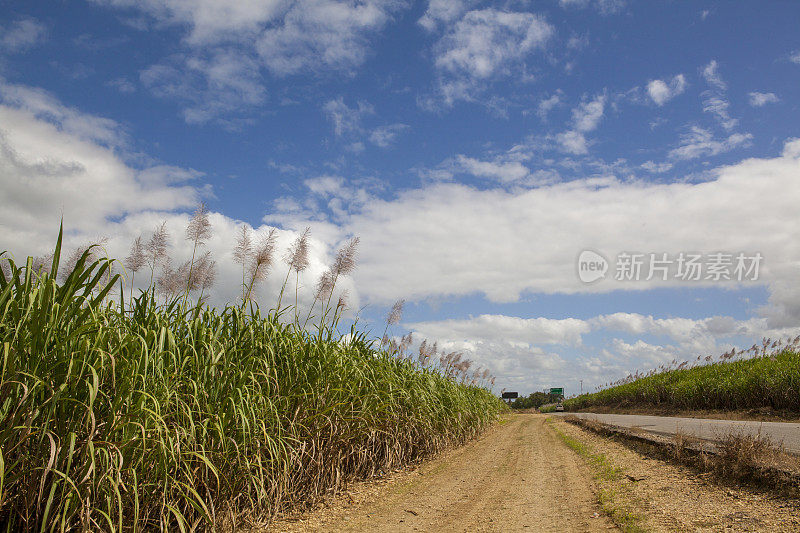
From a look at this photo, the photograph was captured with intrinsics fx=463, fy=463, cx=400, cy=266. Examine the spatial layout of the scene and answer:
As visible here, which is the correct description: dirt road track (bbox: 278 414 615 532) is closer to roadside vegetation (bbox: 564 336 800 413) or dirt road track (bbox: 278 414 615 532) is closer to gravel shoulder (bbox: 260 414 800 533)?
gravel shoulder (bbox: 260 414 800 533)

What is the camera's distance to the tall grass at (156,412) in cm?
290

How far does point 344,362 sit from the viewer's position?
240 inches

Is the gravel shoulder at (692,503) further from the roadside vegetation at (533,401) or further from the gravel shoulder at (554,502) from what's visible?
the roadside vegetation at (533,401)

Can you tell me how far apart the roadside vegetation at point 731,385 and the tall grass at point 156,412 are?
14.7 m

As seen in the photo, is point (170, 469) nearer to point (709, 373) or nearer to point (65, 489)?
point (65, 489)

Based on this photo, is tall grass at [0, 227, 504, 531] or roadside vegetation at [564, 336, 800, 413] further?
roadside vegetation at [564, 336, 800, 413]

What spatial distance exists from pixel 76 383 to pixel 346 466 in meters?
3.78

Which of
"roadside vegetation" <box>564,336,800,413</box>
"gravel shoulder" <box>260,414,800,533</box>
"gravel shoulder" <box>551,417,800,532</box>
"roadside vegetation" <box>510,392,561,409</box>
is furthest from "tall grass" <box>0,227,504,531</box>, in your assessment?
"roadside vegetation" <box>510,392,561,409</box>

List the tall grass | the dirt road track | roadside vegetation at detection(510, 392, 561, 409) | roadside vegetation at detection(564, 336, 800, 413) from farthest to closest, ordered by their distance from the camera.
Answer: roadside vegetation at detection(510, 392, 561, 409), roadside vegetation at detection(564, 336, 800, 413), the dirt road track, the tall grass

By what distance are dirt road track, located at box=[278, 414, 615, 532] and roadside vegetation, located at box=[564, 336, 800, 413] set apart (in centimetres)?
1026

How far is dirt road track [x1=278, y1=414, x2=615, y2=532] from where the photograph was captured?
463 centimetres

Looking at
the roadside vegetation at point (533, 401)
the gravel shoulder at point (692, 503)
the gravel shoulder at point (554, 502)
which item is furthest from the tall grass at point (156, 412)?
the roadside vegetation at point (533, 401)

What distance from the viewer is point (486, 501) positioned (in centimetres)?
560

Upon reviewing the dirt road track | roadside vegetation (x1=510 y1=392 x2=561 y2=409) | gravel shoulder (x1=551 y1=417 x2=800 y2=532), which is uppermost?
gravel shoulder (x1=551 y1=417 x2=800 y2=532)
